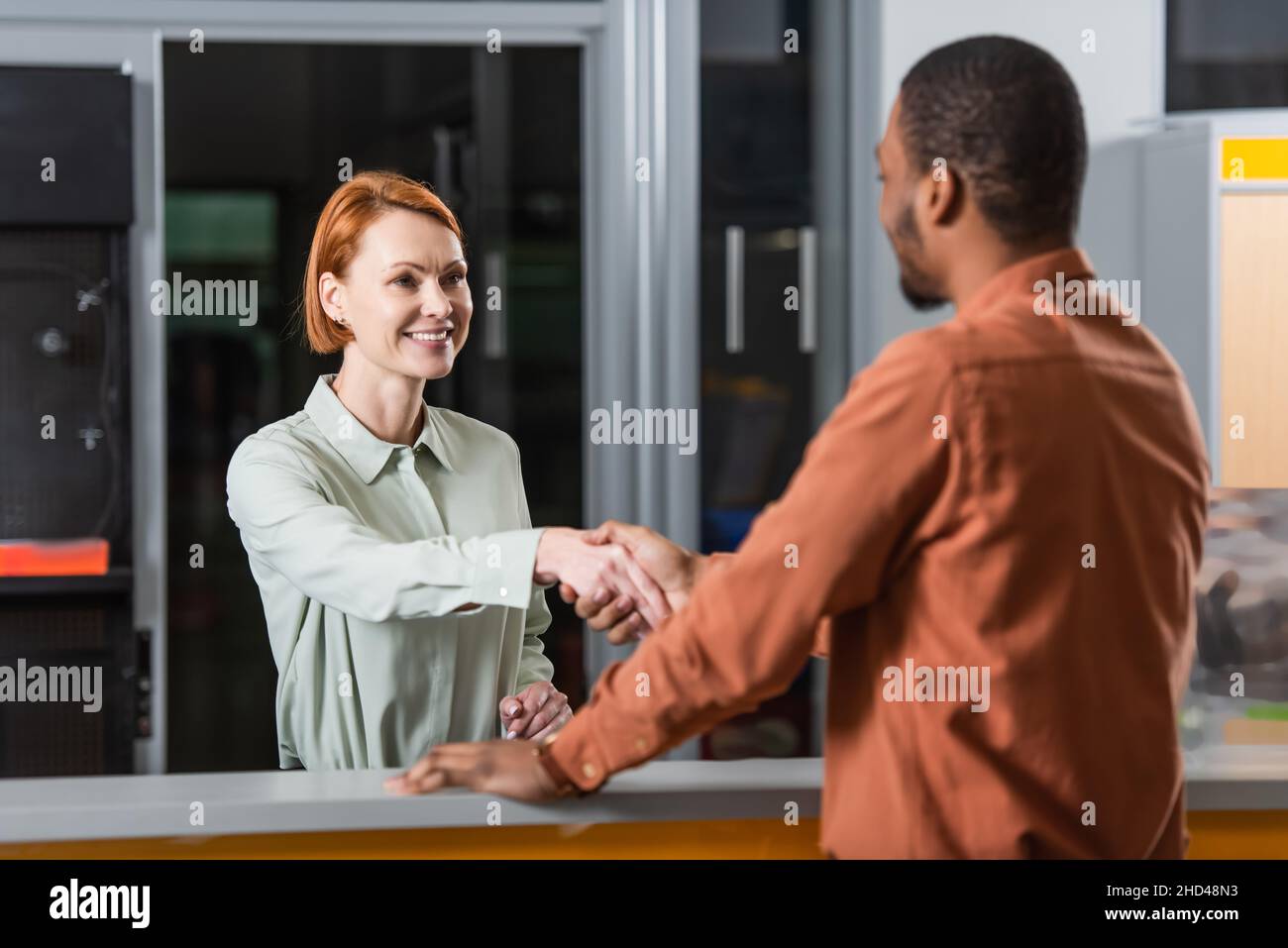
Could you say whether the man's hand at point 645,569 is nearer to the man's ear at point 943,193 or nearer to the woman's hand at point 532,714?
the woman's hand at point 532,714

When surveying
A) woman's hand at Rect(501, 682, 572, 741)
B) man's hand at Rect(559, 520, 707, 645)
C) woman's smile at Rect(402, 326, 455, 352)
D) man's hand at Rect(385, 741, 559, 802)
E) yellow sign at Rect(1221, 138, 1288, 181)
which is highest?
yellow sign at Rect(1221, 138, 1288, 181)

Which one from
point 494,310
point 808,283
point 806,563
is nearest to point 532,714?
point 806,563

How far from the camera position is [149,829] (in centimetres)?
142

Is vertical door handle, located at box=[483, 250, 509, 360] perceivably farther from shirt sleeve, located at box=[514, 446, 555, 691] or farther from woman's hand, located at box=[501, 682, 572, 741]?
woman's hand, located at box=[501, 682, 572, 741]

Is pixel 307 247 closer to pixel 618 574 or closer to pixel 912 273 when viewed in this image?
pixel 618 574

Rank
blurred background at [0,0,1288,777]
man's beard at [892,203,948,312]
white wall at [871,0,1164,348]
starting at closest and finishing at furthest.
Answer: man's beard at [892,203,948,312] → blurred background at [0,0,1288,777] → white wall at [871,0,1164,348]

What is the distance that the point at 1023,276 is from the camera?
4.09 ft

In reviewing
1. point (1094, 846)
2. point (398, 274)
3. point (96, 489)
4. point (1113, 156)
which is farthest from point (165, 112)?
point (1094, 846)

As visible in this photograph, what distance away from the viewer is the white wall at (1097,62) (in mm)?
3203

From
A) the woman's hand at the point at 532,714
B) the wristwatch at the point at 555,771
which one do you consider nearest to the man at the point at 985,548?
the wristwatch at the point at 555,771

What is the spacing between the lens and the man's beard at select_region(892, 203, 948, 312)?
1.28 meters

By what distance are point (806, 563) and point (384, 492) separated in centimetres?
97

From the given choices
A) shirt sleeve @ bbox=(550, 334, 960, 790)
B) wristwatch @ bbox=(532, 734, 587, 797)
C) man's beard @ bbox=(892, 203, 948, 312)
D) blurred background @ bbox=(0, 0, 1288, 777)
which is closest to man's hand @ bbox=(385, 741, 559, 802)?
wristwatch @ bbox=(532, 734, 587, 797)

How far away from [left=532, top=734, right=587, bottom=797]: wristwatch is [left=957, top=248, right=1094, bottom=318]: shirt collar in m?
0.61
